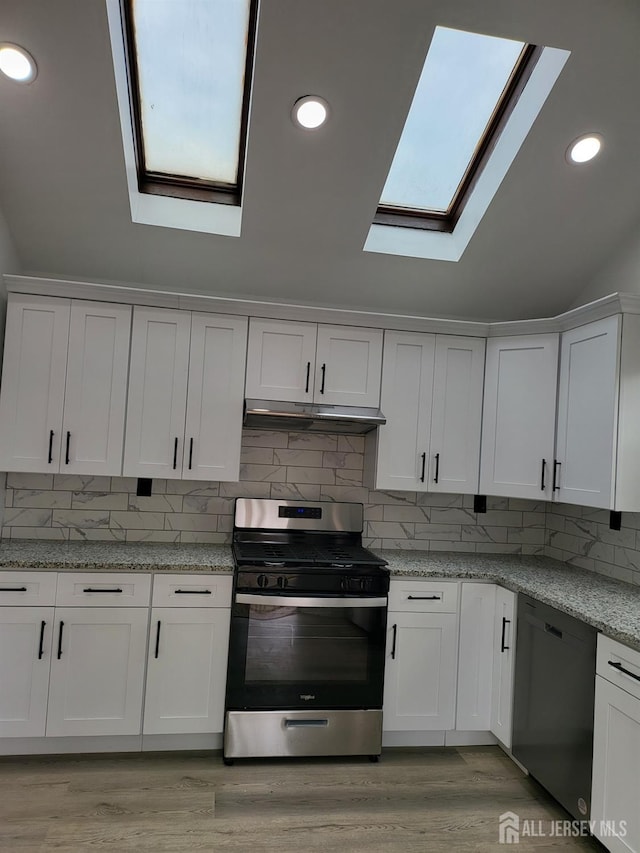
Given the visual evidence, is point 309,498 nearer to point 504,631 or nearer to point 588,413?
point 504,631

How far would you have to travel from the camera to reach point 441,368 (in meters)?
3.58

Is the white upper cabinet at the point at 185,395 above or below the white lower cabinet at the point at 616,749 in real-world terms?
above

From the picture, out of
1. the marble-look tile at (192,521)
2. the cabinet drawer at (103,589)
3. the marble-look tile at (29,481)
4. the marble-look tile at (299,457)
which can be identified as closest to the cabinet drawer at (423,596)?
the marble-look tile at (299,457)

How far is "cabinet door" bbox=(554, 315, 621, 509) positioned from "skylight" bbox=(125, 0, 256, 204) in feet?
6.74

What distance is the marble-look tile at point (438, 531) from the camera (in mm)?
3867

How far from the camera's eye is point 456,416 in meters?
3.59

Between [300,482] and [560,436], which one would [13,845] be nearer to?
[300,482]

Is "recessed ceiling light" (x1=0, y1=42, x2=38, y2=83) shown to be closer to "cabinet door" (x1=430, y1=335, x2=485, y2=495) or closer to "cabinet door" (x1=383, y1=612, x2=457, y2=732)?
"cabinet door" (x1=430, y1=335, x2=485, y2=495)

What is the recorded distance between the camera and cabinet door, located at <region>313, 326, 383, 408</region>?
346 centimetres

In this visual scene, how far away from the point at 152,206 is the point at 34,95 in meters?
0.77

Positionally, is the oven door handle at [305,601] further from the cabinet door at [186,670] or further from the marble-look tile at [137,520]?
the marble-look tile at [137,520]

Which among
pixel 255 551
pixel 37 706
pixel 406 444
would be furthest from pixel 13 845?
pixel 406 444

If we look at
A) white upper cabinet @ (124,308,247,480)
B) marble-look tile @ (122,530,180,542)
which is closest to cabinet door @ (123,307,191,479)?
white upper cabinet @ (124,308,247,480)

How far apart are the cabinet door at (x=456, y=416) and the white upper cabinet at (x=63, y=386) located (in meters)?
1.77
